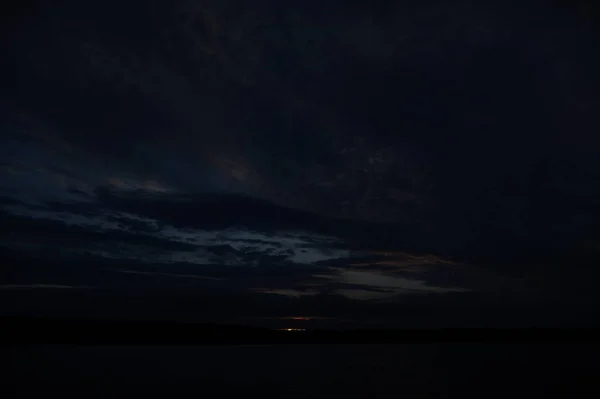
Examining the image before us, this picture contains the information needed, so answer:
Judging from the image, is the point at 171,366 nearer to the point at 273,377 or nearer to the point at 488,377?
the point at 273,377

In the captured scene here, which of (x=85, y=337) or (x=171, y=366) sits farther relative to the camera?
(x=85, y=337)

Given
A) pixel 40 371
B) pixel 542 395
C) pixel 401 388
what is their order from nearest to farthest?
pixel 542 395, pixel 401 388, pixel 40 371

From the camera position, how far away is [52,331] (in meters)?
156

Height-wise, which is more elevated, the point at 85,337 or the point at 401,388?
the point at 401,388

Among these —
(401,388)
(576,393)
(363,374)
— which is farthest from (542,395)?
(363,374)

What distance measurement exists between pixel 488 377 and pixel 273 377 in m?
33.1

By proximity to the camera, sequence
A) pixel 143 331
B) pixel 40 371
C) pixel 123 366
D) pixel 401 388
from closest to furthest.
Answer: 1. pixel 401 388
2. pixel 40 371
3. pixel 123 366
4. pixel 143 331

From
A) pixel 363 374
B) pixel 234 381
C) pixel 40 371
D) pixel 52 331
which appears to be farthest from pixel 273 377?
pixel 52 331

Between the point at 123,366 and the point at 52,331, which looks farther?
the point at 52,331

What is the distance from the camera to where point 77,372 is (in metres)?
61.2

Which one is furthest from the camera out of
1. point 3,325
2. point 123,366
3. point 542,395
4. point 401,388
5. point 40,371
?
point 3,325

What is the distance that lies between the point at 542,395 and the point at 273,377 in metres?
31.7

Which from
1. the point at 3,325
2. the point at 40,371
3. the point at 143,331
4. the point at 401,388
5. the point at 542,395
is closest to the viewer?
the point at 542,395

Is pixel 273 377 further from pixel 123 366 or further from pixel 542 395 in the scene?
pixel 542 395
